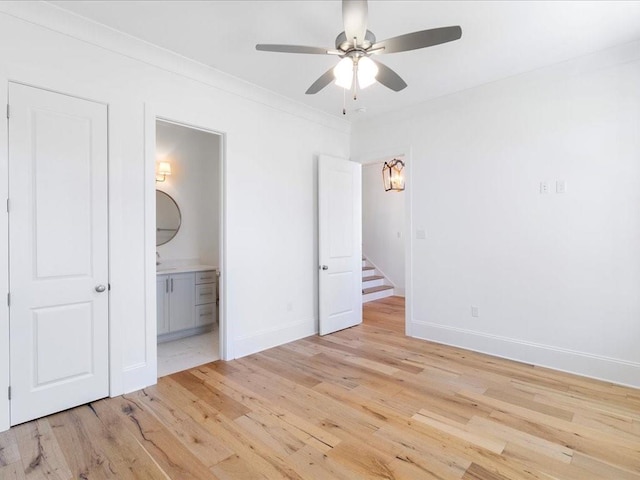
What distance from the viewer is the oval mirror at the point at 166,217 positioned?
453 cm

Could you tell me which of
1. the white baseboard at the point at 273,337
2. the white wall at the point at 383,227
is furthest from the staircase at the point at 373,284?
the white baseboard at the point at 273,337

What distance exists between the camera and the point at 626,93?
112 inches

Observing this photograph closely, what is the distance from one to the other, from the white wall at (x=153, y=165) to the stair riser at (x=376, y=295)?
2.17 meters

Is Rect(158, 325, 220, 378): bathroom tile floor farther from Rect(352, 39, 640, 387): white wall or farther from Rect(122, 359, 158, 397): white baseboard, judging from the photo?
Rect(352, 39, 640, 387): white wall

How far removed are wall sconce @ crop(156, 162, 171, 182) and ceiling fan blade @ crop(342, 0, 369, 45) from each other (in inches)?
135

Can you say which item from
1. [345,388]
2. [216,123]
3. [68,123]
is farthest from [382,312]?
[68,123]

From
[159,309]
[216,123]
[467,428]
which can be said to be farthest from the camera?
[159,309]

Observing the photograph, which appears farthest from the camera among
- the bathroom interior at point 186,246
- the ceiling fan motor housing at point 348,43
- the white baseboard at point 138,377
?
the bathroom interior at point 186,246

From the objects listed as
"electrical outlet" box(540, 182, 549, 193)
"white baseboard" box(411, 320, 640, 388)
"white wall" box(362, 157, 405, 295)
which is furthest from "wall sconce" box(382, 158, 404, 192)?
"electrical outlet" box(540, 182, 549, 193)

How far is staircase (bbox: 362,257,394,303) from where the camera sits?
6.53m

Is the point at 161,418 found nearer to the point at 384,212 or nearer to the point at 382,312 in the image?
the point at 382,312

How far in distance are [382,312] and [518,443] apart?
3480 mm

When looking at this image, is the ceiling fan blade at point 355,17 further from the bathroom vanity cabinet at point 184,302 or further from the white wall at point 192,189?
the bathroom vanity cabinet at point 184,302

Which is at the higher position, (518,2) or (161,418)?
(518,2)
